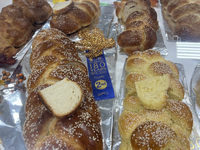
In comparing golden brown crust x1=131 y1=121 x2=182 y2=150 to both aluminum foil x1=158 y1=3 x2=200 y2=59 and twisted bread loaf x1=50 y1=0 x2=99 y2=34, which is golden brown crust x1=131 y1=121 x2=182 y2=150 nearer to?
aluminum foil x1=158 y1=3 x2=200 y2=59

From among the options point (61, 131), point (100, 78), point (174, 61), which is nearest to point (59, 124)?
point (61, 131)

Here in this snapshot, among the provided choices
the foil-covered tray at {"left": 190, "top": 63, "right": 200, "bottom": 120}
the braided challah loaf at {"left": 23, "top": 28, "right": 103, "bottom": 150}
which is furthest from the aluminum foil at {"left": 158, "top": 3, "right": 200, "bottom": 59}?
A: the braided challah loaf at {"left": 23, "top": 28, "right": 103, "bottom": 150}

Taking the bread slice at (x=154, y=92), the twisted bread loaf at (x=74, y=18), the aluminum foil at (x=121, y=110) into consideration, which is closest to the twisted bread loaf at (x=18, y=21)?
the twisted bread loaf at (x=74, y=18)

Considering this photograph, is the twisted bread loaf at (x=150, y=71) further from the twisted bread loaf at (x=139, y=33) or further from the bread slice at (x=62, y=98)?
the bread slice at (x=62, y=98)

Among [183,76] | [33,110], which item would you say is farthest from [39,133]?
[183,76]

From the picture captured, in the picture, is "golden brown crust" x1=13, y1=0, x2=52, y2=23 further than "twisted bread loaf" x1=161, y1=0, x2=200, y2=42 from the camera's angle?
Yes

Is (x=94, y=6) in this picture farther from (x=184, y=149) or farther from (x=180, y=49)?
A: (x=184, y=149)
